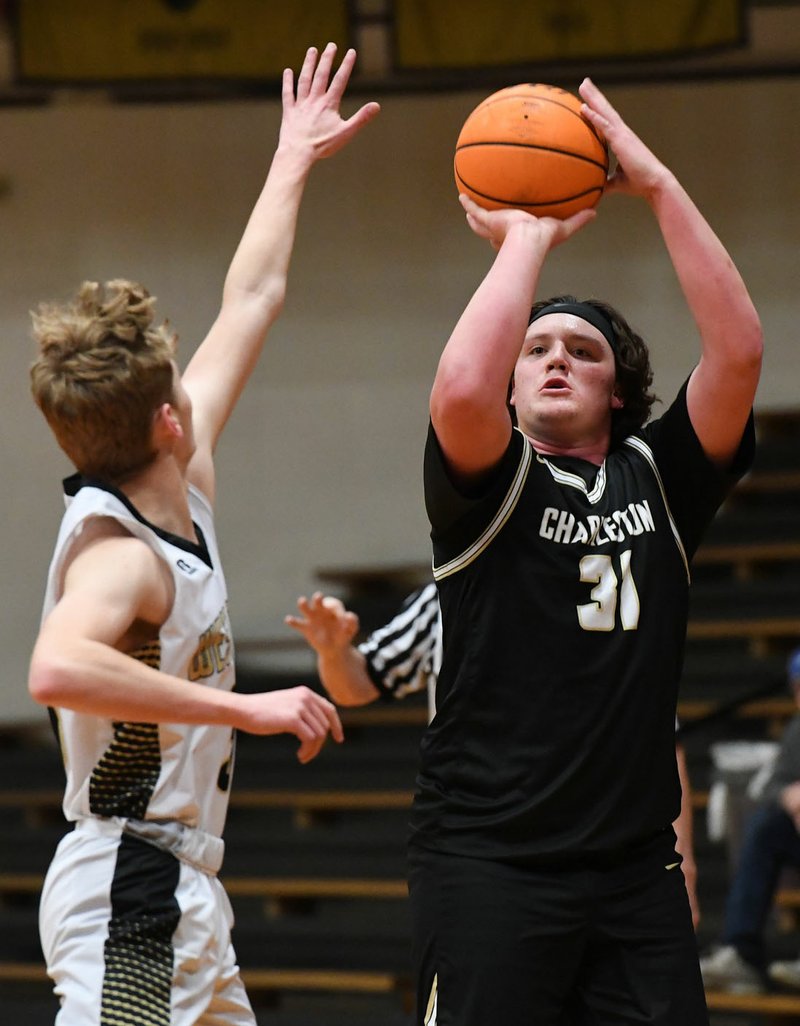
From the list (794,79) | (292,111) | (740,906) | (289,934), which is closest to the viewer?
(292,111)

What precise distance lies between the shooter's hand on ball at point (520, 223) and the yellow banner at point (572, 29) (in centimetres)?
587

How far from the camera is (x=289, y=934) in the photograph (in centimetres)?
774

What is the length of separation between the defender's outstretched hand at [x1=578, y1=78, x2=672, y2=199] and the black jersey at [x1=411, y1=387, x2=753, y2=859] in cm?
52

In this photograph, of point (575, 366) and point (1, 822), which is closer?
point (575, 366)

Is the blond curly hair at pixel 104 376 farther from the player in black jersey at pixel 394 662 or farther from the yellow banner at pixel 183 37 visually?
the yellow banner at pixel 183 37

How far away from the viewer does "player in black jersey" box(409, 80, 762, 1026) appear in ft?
8.21

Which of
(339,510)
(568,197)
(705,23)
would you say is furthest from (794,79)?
(568,197)

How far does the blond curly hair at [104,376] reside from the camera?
2.69 metres

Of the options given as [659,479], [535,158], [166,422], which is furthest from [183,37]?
[659,479]

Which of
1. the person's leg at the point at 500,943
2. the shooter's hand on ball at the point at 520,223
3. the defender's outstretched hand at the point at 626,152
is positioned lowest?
the person's leg at the point at 500,943

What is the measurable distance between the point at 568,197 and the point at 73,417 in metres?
0.99

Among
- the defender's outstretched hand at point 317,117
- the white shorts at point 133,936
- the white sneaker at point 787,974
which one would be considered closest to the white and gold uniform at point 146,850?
the white shorts at point 133,936

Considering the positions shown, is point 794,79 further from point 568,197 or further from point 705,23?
point 568,197

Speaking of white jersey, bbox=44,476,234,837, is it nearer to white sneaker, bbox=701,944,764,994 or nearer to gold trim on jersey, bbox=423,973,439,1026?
gold trim on jersey, bbox=423,973,439,1026
